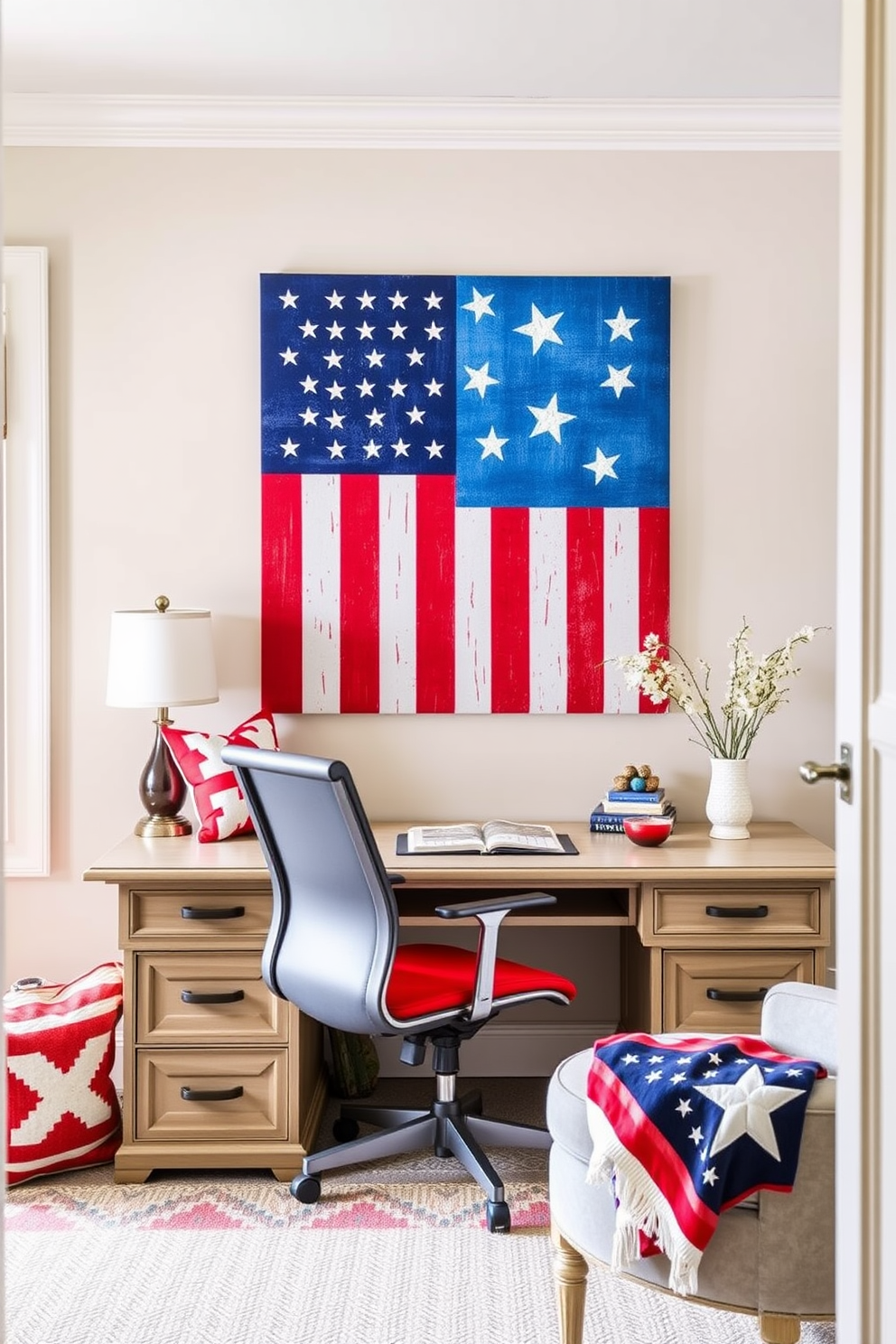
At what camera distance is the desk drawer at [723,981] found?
9.30 ft

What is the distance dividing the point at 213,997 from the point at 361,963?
0.50 metres

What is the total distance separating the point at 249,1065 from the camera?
9.27 feet

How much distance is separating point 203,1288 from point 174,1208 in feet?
1.20

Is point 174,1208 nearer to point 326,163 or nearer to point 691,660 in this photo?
point 691,660

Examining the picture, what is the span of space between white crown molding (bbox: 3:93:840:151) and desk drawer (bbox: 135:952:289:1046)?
218cm

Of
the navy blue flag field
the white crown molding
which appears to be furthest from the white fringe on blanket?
the white crown molding

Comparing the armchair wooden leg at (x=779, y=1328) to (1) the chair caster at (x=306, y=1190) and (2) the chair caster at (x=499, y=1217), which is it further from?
(1) the chair caster at (x=306, y=1190)

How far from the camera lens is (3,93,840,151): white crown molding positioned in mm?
3273

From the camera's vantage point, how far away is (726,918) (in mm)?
2824

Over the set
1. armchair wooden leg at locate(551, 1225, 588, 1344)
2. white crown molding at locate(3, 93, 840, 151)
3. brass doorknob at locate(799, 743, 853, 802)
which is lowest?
armchair wooden leg at locate(551, 1225, 588, 1344)

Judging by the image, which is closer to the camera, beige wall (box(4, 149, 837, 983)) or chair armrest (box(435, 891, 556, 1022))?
chair armrest (box(435, 891, 556, 1022))

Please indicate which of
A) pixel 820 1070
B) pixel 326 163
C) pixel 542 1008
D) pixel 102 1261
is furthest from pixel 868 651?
Answer: pixel 326 163

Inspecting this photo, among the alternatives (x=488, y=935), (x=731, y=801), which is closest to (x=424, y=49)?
(x=731, y=801)

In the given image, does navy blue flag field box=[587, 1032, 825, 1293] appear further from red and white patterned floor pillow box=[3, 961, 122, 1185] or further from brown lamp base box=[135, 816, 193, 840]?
brown lamp base box=[135, 816, 193, 840]
